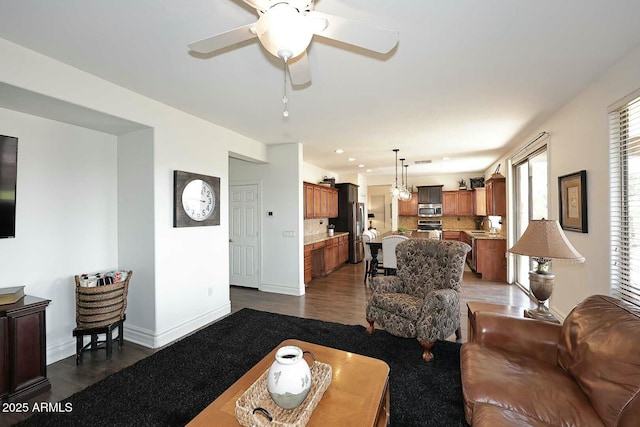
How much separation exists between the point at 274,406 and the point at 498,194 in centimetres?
601

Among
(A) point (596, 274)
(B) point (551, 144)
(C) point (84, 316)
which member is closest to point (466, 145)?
(B) point (551, 144)

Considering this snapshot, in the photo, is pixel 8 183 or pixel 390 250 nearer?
pixel 8 183

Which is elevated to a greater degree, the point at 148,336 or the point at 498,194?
the point at 498,194

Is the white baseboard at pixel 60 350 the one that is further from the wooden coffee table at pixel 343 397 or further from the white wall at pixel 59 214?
the wooden coffee table at pixel 343 397

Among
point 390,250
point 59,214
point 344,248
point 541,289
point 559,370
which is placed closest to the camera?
point 559,370

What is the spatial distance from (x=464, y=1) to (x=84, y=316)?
392cm

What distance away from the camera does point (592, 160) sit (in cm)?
258

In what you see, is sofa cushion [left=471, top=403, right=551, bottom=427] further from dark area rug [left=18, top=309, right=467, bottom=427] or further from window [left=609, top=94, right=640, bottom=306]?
window [left=609, top=94, right=640, bottom=306]

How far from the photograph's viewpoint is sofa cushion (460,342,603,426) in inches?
51.1

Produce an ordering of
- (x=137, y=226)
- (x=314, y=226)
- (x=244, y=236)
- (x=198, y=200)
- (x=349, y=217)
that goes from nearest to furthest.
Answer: (x=137, y=226) → (x=198, y=200) → (x=244, y=236) → (x=314, y=226) → (x=349, y=217)

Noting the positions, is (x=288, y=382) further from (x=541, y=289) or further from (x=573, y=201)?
(x=573, y=201)

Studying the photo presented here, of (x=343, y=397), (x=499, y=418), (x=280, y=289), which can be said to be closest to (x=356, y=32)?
(x=343, y=397)

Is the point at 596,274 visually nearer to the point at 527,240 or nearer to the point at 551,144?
the point at 527,240

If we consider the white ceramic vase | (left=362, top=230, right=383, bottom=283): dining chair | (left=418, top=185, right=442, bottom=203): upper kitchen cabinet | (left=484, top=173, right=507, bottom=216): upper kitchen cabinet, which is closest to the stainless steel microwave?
(left=418, top=185, right=442, bottom=203): upper kitchen cabinet
